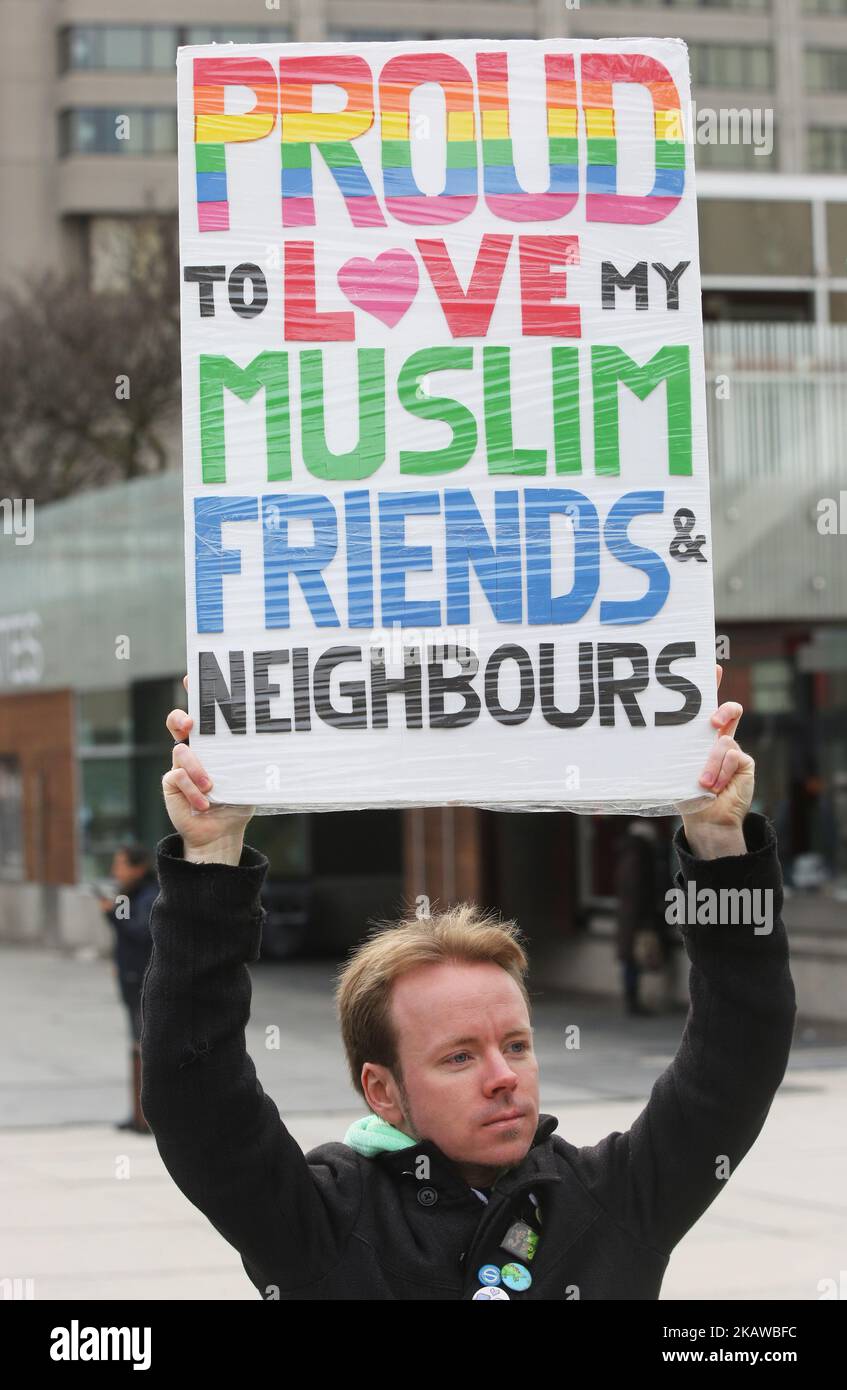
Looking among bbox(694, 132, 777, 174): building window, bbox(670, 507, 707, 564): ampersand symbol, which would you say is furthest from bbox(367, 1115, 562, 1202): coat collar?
bbox(694, 132, 777, 174): building window

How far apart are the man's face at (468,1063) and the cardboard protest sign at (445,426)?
0.89 ft

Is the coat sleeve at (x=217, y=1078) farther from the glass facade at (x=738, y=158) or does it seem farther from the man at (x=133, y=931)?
the glass facade at (x=738, y=158)

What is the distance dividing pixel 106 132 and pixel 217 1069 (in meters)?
61.5

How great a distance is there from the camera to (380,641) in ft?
10.1

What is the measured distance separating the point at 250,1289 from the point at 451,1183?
5943 mm

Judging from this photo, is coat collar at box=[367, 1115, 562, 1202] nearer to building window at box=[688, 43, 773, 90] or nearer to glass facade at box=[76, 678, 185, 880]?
glass facade at box=[76, 678, 185, 880]

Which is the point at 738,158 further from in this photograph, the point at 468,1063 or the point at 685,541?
the point at 468,1063

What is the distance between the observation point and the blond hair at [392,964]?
10.1 ft

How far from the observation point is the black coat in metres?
2.90

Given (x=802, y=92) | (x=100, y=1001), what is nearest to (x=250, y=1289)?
(x=100, y=1001)

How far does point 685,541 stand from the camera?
3125mm

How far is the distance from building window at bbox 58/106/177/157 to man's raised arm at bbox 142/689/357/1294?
198 ft

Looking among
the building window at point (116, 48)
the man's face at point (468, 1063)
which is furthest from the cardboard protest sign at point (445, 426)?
the building window at point (116, 48)

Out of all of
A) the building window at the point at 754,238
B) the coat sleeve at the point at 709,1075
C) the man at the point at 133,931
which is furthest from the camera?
the building window at the point at 754,238
